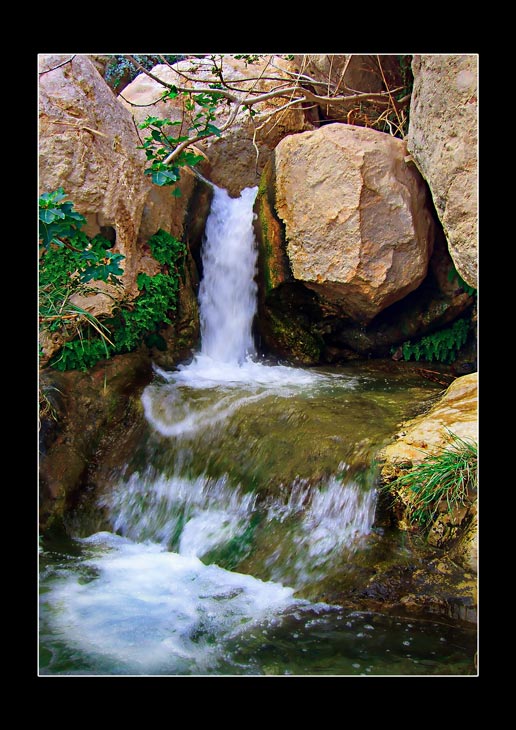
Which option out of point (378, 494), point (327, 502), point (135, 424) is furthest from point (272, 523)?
point (135, 424)

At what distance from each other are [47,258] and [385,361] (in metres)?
3.44

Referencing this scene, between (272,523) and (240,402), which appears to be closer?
(272,523)

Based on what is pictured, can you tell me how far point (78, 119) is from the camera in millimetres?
5301

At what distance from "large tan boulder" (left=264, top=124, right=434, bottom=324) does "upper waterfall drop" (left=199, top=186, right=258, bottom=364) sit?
24.9 inches

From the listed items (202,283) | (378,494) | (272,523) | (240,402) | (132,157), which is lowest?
(272,523)

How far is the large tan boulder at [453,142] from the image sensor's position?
438 cm

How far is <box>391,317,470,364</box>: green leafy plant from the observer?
6.27 meters

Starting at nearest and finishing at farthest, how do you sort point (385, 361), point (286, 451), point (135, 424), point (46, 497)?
point (286, 451)
point (46, 497)
point (135, 424)
point (385, 361)

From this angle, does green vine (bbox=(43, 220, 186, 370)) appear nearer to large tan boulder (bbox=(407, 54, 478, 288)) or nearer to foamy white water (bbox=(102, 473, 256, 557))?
foamy white water (bbox=(102, 473, 256, 557))

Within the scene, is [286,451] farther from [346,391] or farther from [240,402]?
[346,391]

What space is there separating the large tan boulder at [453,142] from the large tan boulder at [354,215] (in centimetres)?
60

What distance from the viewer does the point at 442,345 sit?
Answer: 20.7 feet

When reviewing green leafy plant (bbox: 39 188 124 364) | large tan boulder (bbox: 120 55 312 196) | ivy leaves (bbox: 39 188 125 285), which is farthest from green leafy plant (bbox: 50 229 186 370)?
large tan boulder (bbox: 120 55 312 196)

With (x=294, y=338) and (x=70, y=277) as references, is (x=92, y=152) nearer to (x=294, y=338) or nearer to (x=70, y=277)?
(x=70, y=277)
